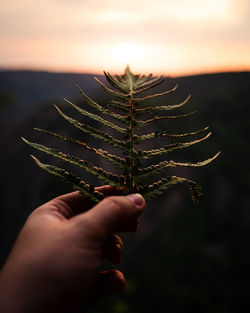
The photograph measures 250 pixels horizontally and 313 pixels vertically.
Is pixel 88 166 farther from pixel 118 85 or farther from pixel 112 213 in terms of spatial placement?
pixel 118 85

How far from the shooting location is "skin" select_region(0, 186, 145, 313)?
157 cm

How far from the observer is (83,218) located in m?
1.73

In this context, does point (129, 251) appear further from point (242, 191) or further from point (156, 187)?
point (156, 187)

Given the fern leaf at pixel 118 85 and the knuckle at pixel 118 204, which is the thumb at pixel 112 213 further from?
the fern leaf at pixel 118 85

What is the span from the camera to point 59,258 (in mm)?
1647

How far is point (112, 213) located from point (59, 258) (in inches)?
15.3

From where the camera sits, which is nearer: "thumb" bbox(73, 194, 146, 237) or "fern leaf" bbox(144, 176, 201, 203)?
"thumb" bbox(73, 194, 146, 237)

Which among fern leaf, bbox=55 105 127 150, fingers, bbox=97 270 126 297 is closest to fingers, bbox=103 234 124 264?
fingers, bbox=97 270 126 297

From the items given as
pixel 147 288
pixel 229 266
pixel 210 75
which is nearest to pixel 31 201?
pixel 147 288

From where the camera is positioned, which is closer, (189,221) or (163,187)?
(163,187)

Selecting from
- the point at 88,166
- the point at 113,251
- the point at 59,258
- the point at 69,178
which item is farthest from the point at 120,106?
the point at 113,251

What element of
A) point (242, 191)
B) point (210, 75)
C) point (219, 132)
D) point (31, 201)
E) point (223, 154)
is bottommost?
point (31, 201)

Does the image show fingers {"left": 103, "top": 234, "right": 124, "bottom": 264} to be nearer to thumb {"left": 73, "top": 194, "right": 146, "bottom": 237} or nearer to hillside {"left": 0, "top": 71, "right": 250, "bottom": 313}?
thumb {"left": 73, "top": 194, "right": 146, "bottom": 237}

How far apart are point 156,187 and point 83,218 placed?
51 cm
